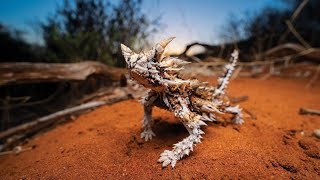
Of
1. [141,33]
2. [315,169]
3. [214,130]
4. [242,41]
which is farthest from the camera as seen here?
→ [242,41]

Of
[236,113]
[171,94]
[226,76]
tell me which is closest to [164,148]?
[171,94]

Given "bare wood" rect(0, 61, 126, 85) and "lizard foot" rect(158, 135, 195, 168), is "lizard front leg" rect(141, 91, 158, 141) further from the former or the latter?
"bare wood" rect(0, 61, 126, 85)

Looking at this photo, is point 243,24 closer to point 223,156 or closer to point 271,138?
point 271,138

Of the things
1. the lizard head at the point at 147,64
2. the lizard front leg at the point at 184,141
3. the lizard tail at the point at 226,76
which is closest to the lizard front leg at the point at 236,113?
the lizard tail at the point at 226,76

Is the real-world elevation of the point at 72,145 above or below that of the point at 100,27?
below

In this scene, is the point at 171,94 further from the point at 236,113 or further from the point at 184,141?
the point at 236,113

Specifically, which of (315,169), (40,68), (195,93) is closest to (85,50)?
(40,68)
